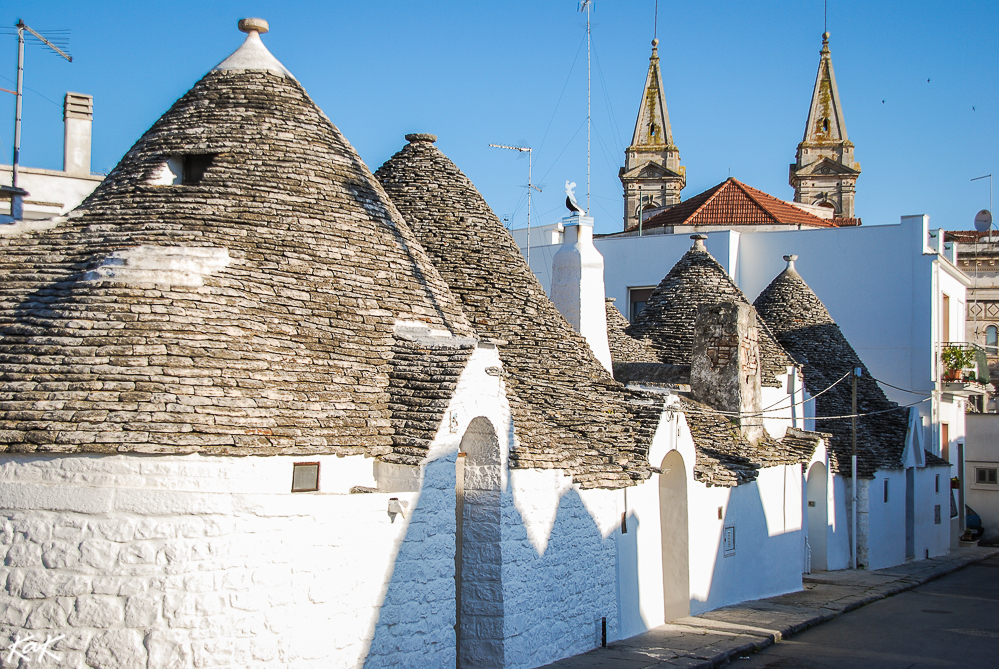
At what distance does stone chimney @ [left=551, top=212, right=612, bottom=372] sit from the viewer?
16.7m

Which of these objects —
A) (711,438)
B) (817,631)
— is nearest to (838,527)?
(711,438)

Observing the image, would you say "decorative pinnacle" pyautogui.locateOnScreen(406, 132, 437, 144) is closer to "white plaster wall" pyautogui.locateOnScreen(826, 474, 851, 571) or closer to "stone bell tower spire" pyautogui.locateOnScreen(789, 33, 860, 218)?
"white plaster wall" pyautogui.locateOnScreen(826, 474, 851, 571)

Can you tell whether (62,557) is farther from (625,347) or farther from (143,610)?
(625,347)

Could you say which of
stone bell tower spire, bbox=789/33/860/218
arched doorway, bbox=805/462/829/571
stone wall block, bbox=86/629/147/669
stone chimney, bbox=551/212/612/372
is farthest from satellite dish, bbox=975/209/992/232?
stone wall block, bbox=86/629/147/669

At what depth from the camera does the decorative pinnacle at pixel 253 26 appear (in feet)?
39.8

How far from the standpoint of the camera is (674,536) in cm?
1495

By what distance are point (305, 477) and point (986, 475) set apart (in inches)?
1291

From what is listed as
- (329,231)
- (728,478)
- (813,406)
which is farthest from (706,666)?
(813,406)

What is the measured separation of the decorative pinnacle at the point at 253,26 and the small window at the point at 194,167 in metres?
2.01

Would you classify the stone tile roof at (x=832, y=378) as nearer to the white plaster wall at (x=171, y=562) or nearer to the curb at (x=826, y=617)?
the curb at (x=826, y=617)

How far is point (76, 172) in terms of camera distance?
63.7 ft

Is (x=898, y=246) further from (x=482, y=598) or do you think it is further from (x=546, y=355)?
(x=482, y=598)

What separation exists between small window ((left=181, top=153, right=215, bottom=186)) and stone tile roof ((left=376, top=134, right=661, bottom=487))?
3811 millimetres

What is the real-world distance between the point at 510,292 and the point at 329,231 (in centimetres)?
391
